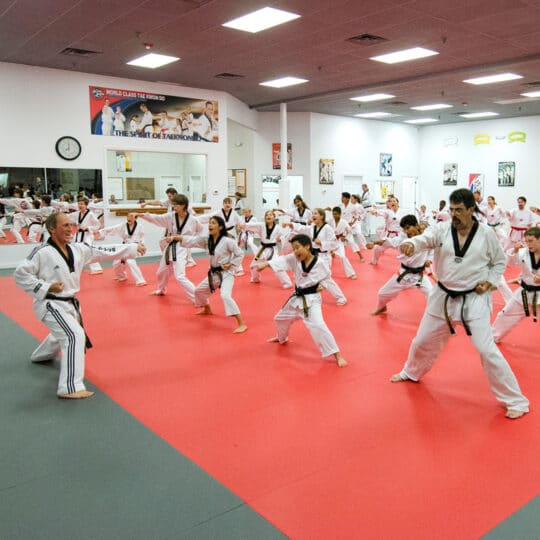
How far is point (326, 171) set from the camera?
1628cm

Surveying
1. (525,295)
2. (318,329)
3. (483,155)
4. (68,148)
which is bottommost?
(318,329)

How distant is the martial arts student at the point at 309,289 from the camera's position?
4.49 metres

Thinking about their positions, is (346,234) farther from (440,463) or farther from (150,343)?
Result: (440,463)

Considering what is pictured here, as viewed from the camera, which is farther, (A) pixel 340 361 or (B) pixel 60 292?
(A) pixel 340 361

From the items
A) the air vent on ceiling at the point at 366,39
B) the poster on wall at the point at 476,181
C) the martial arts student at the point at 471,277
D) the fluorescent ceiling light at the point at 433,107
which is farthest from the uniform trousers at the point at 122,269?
the poster on wall at the point at 476,181

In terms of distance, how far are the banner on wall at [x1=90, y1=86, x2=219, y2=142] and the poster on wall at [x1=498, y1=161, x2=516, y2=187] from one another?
995cm

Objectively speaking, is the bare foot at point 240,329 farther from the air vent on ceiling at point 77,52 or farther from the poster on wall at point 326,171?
the poster on wall at point 326,171

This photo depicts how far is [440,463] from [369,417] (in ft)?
2.16

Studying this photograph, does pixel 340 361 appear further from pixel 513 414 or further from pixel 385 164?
pixel 385 164

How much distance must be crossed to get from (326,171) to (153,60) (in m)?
7.93

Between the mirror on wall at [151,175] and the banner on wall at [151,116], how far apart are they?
678 millimetres

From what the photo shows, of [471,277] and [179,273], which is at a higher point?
[471,277]

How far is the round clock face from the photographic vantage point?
10273 millimetres

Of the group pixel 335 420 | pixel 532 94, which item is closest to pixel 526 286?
pixel 335 420
